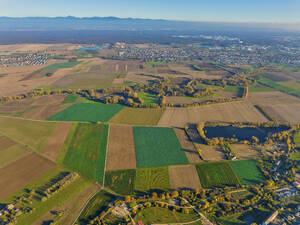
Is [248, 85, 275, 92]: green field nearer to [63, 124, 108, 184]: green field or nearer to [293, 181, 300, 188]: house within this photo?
[293, 181, 300, 188]: house

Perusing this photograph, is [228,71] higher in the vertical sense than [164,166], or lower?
higher

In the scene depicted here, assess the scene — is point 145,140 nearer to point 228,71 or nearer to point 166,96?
point 166,96

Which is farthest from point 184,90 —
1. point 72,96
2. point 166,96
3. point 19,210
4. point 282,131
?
point 19,210

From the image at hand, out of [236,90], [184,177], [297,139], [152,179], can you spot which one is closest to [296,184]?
[297,139]

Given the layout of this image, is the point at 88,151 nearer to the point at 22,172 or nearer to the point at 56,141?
the point at 56,141

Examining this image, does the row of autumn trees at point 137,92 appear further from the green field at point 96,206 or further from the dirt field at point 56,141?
the green field at point 96,206

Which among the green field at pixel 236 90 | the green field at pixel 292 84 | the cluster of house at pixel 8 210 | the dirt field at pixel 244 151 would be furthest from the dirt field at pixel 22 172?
the green field at pixel 292 84

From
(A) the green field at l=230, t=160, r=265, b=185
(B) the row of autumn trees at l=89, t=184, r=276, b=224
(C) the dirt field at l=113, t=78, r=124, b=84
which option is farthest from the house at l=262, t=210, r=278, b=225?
(C) the dirt field at l=113, t=78, r=124, b=84
